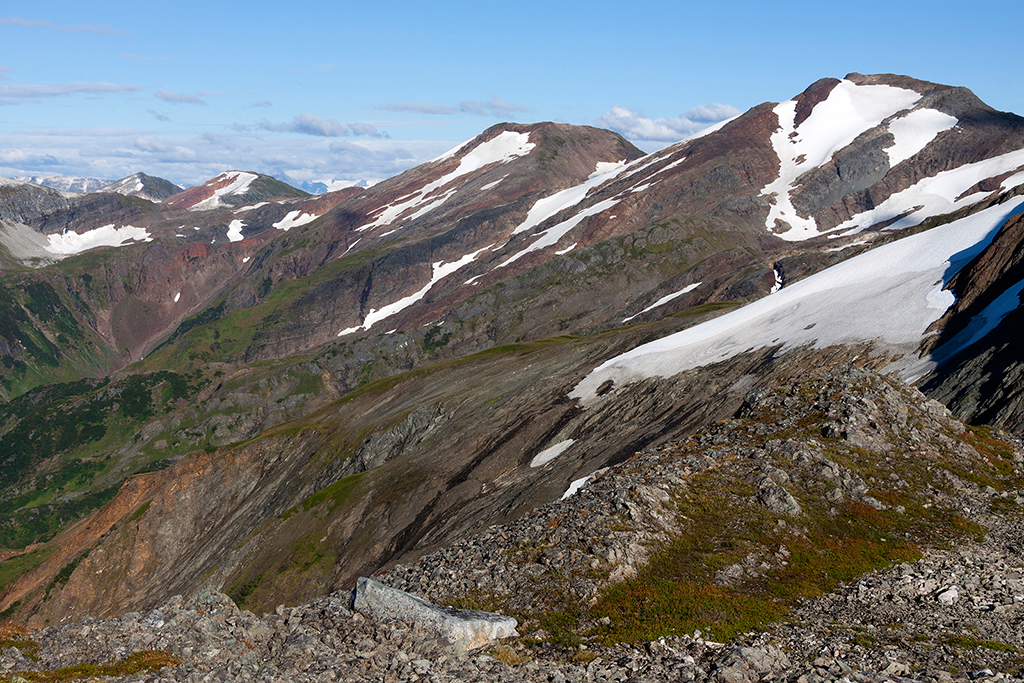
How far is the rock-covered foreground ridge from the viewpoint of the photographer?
1822 centimetres

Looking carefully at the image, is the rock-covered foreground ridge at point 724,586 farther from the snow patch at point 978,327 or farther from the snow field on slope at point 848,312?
the snow field on slope at point 848,312

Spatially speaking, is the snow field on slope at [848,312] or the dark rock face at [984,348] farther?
the snow field on slope at [848,312]

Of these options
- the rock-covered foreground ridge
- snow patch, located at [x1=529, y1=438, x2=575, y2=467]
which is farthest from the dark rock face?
snow patch, located at [x1=529, y1=438, x2=575, y2=467]

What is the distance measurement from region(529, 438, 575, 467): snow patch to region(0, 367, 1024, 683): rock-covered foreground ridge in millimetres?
36096

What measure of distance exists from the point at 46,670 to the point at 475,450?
64353 millimetres

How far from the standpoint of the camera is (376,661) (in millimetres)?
19125

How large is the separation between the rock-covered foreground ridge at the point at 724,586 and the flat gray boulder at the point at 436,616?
342 millimetres

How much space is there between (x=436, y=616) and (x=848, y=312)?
58.6 m

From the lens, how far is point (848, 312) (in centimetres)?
6650

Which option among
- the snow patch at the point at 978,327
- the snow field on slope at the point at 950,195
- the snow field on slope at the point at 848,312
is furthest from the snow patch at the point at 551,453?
the snow field on slope at the point at 950,195

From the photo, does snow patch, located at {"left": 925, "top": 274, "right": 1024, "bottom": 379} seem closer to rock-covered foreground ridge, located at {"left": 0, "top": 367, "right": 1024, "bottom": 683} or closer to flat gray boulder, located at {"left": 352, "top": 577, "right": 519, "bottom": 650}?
rock-covered foreground ridge, located at {"left": 0, "top": 367, "right": 1024, "bottom": 683}

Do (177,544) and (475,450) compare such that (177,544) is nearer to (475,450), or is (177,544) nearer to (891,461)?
(475,450)

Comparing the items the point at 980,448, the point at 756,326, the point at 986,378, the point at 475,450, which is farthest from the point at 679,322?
the point at 980,448

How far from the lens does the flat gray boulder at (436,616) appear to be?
67.2 feet
